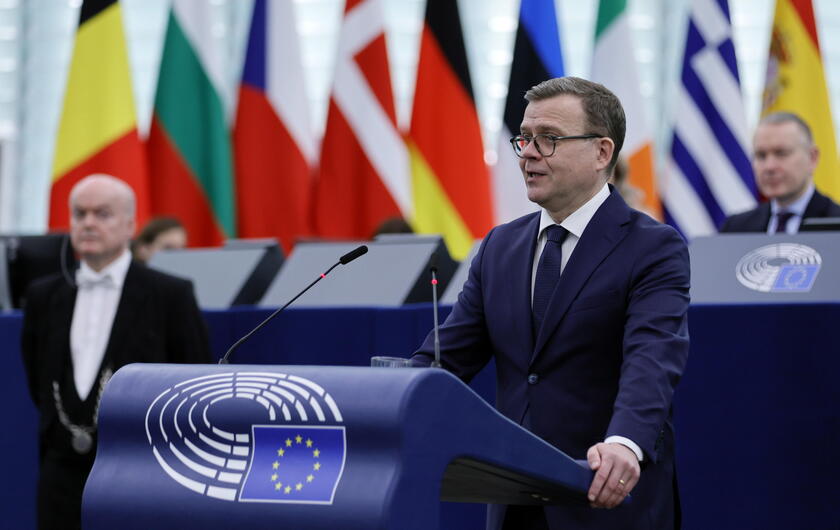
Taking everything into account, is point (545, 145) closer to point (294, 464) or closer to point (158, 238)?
point (294, 464)

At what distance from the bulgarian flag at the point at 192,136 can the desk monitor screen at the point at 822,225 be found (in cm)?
443

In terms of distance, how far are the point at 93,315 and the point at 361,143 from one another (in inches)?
140

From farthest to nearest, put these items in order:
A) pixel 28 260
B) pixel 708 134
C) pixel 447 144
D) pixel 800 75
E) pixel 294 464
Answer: pixel 447 144
pixel 708 134
pixel 800 75
pixel 28 260
pixel 294 464

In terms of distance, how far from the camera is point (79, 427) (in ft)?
12.6

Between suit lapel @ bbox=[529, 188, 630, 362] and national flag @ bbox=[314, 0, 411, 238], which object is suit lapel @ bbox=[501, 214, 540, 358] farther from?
national flag @ bbox=[314, 0, 411, 238]

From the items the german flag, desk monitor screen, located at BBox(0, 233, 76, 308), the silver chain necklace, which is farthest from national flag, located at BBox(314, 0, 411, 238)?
the silver chain necklace

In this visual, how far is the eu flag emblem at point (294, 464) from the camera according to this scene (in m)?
1.79

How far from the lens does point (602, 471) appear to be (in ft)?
6.60

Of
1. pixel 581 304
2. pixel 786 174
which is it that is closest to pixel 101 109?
pixel 786 174

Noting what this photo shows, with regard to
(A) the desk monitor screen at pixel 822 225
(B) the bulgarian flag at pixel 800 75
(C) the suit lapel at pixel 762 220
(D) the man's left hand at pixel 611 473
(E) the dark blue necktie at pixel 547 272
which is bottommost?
(D) the man's left hand at pixel 611 473

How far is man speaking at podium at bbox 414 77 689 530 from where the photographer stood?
225 cm

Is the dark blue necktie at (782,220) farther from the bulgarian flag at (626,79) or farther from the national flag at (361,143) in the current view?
the national flag at (361,143)

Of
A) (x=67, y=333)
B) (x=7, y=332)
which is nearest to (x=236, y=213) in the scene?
(x=7, y=332)

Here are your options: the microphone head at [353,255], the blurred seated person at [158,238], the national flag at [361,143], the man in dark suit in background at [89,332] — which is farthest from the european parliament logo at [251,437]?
the national flag at [361,143]
